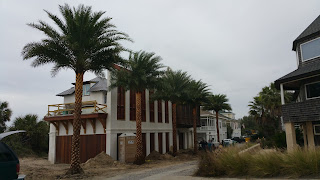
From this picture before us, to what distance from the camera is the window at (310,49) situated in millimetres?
17516

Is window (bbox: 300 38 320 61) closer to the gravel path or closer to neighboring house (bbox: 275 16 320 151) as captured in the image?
neighboring house (bbox: 275 16 320 151)

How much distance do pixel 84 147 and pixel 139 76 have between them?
8.02m

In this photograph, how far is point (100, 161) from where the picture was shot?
20516 mm

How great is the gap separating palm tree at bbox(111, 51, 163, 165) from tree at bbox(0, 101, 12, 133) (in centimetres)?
1670

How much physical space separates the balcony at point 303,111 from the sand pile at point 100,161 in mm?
13371

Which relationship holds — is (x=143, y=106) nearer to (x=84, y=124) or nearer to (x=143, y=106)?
(x=143, y=106)

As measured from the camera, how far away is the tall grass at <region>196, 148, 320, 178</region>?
9.59 meters

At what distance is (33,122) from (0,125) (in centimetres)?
365

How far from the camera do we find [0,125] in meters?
30.3

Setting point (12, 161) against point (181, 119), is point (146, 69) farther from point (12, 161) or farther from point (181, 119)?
point (12, 161)

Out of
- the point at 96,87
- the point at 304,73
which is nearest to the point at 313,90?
the point at 304,73

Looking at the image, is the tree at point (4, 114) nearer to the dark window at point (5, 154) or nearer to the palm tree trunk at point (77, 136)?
the palm tree trunk at point (77, 136)

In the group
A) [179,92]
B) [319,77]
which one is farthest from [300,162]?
[179,92]

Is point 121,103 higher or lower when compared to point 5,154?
higher
